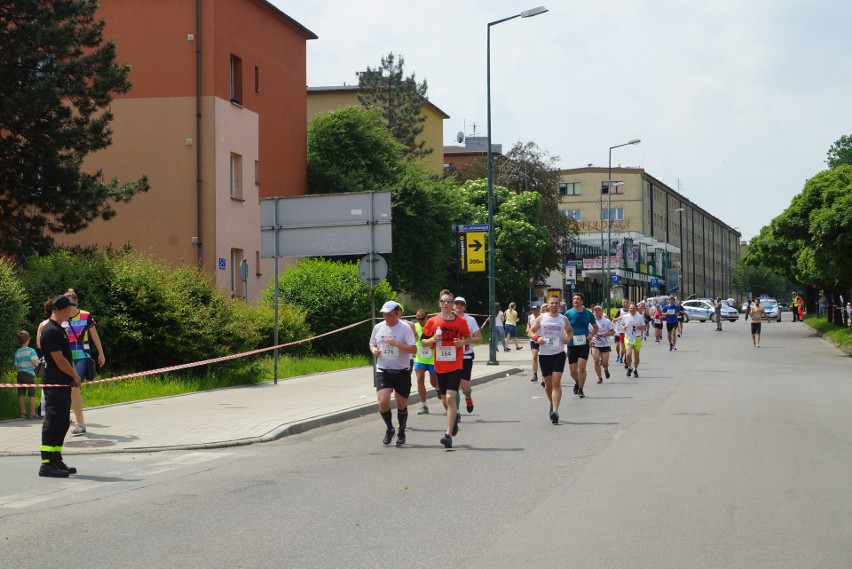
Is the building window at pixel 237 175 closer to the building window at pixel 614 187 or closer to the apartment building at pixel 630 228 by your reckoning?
the apartment building at pixel 630 228

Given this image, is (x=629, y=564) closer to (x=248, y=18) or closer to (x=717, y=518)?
(x=717, y=518)

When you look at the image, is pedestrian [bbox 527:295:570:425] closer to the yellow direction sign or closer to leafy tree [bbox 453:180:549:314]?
the yellow direction sign

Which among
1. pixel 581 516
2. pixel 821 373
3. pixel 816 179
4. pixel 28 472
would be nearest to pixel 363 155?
pixel 816 179

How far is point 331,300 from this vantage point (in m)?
27.9

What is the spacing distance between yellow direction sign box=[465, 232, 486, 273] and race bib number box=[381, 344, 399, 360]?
23.1 metres

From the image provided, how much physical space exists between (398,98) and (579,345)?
4771 cm

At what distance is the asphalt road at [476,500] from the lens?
6512 millimetres

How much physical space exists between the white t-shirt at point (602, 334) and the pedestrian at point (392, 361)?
9.86 metres

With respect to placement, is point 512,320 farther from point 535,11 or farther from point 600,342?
point 600,342

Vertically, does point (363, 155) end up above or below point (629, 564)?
above

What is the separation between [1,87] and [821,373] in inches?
786

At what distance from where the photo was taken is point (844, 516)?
7.57m

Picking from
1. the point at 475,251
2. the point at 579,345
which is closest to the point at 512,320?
the point at 475,251

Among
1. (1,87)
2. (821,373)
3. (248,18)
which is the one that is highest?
(248,18)
